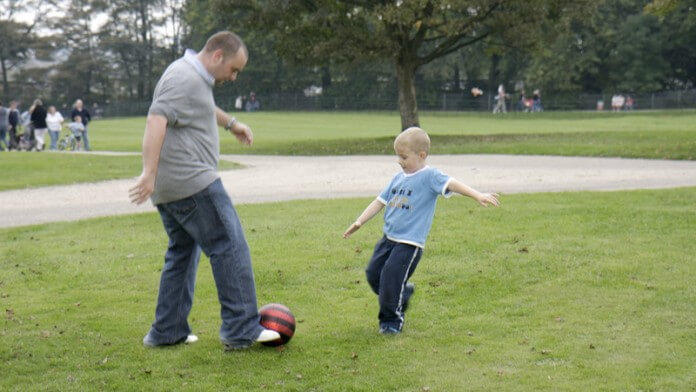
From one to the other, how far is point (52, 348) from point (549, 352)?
11.1 ft

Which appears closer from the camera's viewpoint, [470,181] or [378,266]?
[378,266]

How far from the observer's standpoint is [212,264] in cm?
623

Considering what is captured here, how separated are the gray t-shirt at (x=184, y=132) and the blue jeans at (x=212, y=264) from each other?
0.35ft

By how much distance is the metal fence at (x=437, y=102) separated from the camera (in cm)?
6700

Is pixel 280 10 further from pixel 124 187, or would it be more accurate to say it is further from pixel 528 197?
pixel 528 197

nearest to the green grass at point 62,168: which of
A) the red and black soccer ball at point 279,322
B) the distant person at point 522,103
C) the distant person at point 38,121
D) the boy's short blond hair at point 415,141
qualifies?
the distant person at point 38,121

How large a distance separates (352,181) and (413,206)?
12.4m

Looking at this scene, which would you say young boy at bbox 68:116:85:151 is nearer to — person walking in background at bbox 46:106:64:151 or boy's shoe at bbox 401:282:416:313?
person walking in background at bbox 46:106:64:151

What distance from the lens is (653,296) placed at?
7.57m

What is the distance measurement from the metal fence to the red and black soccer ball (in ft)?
207

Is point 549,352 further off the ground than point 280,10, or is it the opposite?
point 280,10

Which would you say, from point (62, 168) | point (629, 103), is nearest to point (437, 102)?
point (629, 103)

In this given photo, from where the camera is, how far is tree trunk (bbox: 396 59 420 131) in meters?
32.5

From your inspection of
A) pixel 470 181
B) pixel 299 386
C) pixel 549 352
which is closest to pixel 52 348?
pixel 299 386
